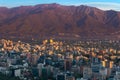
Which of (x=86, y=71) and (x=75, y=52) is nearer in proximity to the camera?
(x=86, y=71)

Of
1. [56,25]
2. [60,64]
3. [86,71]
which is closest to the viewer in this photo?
[86,71]

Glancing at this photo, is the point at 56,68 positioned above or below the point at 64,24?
below

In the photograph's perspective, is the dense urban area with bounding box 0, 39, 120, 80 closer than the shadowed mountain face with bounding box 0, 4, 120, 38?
Yes

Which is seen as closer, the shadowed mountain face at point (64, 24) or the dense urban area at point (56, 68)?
the dense urban area at point (56, 68)

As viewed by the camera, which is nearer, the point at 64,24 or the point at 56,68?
the point at 56,68

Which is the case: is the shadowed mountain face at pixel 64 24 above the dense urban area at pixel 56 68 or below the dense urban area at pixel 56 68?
above

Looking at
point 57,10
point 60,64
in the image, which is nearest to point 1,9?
point 57,10

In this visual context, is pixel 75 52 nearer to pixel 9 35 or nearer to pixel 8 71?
pixel 8 71

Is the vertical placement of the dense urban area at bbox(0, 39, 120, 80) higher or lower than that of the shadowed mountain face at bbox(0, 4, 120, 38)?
lower
